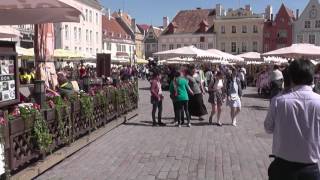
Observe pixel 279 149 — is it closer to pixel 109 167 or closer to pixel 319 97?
pixel 319 97

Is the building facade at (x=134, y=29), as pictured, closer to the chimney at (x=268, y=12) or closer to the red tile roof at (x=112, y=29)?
the red tile roof at (x=112, y=29)

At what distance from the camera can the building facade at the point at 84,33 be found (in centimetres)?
6862

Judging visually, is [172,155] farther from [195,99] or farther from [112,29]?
[112,29]

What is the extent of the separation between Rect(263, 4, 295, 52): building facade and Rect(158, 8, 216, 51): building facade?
10220 millimetres

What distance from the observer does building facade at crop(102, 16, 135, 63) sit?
3469 inches

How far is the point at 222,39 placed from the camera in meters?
89.5

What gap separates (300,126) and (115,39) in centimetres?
8814

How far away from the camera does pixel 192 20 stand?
305 ft

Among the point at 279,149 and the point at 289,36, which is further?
the point at 289,36

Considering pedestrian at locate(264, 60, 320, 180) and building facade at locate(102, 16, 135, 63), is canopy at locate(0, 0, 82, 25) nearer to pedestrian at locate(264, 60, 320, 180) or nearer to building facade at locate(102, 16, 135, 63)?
pedestrian at locate(264, 60, 320, 180)

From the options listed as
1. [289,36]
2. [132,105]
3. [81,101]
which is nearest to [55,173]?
[81,101]

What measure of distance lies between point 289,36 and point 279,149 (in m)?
79.8

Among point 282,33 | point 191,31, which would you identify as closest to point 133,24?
point 191,31

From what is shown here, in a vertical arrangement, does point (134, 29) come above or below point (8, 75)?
above
